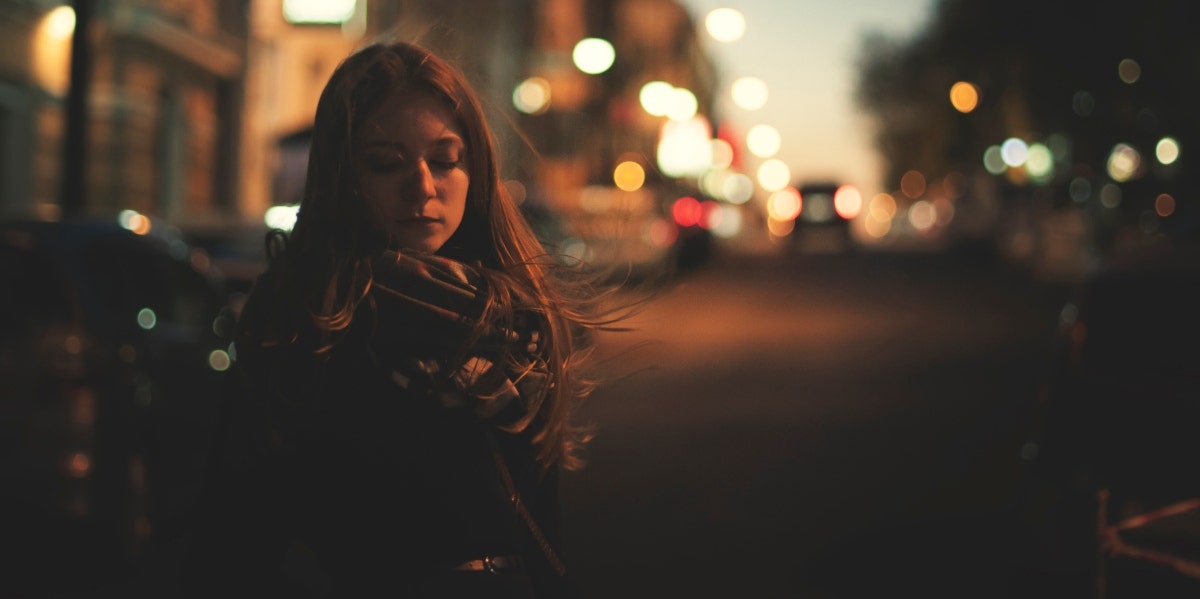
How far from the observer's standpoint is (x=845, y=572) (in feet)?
23.2

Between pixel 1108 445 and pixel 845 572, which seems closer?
pixel 1108 445

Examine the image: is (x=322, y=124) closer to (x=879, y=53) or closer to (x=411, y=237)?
(x=411, y=237)

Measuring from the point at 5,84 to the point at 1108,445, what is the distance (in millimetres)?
18966

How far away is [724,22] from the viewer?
4934 cm

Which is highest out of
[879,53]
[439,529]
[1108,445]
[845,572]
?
[879,53]

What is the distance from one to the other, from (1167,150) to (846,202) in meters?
31.3

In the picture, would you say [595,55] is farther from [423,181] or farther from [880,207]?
[880,207]

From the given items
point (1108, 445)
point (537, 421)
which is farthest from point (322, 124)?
point (1108, 445)

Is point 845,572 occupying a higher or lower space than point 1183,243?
lower

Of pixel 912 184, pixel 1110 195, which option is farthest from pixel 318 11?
pixel 912 184

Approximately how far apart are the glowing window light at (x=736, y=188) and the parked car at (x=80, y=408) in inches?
3241

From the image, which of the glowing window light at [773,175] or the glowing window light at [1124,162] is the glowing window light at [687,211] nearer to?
the glowing window light at [1124,162]

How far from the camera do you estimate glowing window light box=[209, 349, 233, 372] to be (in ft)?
27.0

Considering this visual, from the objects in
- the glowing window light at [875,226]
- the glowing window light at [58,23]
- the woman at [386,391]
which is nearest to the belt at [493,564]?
the woman at [386,391]
